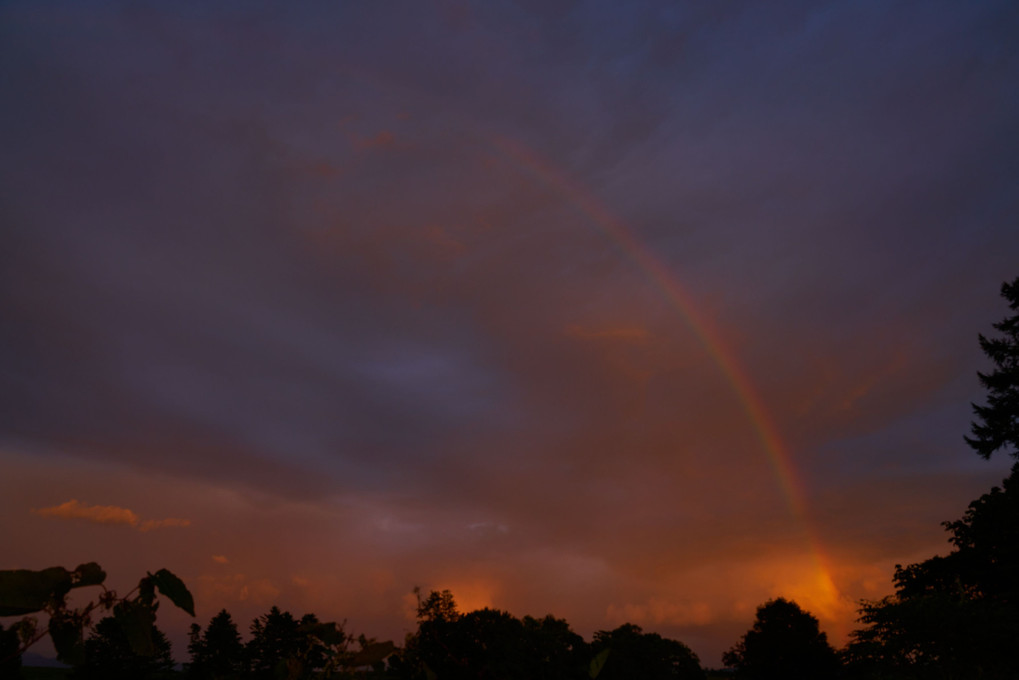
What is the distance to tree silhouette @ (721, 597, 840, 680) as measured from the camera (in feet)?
358

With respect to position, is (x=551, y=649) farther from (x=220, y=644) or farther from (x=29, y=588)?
(x=29, y=588)

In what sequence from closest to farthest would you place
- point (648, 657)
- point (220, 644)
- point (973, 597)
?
point (973, 597)
point (648, 657)
point (220, 644)

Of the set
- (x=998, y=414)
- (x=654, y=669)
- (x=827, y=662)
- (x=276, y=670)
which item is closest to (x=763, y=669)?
(x=827, y=662)

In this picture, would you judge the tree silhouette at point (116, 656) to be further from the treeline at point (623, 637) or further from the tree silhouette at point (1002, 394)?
the tree silhouette at point (1002, 394)

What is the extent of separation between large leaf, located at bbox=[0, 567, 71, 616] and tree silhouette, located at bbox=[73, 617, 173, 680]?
0.22 m

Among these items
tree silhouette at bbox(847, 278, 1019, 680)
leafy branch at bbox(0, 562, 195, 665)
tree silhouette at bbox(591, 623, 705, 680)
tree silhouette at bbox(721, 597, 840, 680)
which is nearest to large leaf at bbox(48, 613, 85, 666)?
leafy branch at bbox(0, 562, 195, 665)

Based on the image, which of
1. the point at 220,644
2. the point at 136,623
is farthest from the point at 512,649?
the point at 136,623

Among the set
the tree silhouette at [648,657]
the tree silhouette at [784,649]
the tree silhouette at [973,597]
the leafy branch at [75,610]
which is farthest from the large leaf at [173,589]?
the tree silhouette at [784,649]

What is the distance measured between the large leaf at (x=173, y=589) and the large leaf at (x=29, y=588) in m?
0.32

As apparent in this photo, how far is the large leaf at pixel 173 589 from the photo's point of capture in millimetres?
2770

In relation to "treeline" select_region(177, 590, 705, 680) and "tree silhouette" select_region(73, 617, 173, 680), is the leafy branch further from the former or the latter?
"treeline" select_region(177, 590, 705, 680)

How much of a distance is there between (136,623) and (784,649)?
418ft

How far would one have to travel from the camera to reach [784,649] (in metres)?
110

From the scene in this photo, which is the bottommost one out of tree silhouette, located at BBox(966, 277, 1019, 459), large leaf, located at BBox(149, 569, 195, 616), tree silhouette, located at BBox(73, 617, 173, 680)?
tree silhouette, located at BBox(73, 617, 173, 680)
